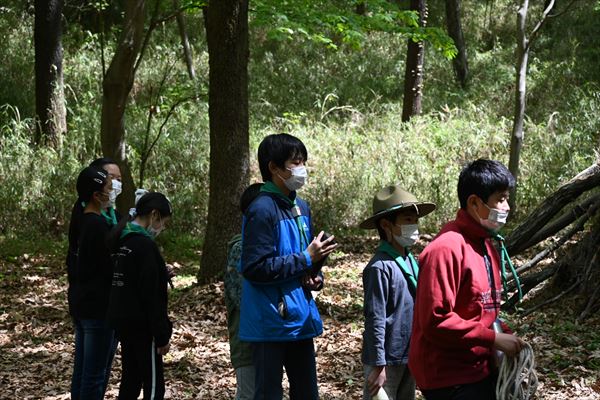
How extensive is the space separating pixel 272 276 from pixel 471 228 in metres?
1.22

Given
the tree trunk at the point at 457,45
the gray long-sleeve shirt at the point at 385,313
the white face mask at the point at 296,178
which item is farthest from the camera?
the tree trunk at the point at 457,45

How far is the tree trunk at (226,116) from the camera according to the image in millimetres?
9711

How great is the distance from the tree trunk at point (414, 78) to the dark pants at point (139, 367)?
1371 cm

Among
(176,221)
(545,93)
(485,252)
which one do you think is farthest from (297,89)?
(485,252)

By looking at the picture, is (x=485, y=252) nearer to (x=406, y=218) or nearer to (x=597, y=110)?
(x=406, y=218)

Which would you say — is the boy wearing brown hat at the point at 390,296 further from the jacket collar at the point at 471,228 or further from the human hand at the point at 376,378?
the jacket collar at the point at 471,228

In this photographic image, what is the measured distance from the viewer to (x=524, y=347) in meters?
3.54

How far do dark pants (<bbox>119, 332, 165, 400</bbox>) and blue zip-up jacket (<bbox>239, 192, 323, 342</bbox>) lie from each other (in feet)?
3.12

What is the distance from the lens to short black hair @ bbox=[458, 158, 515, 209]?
357 centimetres

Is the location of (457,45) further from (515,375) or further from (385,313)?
(515,375)

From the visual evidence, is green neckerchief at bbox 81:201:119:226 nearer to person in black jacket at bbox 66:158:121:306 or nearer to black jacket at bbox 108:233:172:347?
person in black jacket at bbox 66:158:121:306

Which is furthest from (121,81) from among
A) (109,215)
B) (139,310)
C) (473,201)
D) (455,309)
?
(455,309)

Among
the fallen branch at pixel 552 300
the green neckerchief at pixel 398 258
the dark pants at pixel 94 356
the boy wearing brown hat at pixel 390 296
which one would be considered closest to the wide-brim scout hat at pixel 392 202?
the boy wearing brown hat at pixel 390 296

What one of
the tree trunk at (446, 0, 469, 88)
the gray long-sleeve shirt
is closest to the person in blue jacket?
the gray long-sleeve shirt
